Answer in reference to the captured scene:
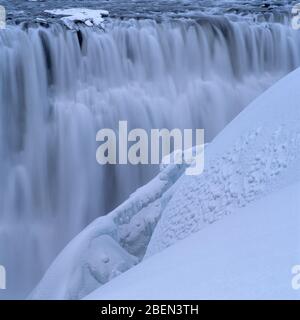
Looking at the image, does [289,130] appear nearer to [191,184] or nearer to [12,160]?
[191,184]

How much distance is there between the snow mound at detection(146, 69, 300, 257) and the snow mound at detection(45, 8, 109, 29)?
2.72 m

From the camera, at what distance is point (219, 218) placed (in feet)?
5.08

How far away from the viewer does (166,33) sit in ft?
14.5

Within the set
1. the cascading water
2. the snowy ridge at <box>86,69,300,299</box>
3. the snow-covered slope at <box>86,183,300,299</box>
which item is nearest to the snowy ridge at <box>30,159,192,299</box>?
the snowy ridge at <box>86,69,300,299</box>

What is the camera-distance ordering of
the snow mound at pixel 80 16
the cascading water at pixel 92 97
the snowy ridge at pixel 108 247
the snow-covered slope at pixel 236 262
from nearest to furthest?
the snow-covered slope at pixel 236 262
the snowy ridge at pixel 108 247
the cascading water at pixel 92 97
the snow mound at pixel 80 16

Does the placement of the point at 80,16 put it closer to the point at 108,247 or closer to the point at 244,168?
the point at 108,247

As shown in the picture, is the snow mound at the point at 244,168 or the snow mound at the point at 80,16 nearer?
the snow mound at the point at 244,168

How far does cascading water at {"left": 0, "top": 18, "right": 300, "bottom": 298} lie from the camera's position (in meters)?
4.09

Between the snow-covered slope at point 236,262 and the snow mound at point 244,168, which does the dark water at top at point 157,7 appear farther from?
the snow-covered slope at point 236,262

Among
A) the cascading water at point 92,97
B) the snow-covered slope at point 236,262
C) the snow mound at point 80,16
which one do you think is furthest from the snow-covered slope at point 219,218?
the snow mound at point 80,16

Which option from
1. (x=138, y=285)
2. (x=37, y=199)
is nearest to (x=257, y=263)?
(x=138, y=285)

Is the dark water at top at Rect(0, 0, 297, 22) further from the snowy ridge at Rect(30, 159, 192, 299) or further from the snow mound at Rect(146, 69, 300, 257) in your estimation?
the snow mound at Rect(146, 69, 300, 257)

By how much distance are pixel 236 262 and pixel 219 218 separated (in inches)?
20.6

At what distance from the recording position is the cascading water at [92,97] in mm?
4086
